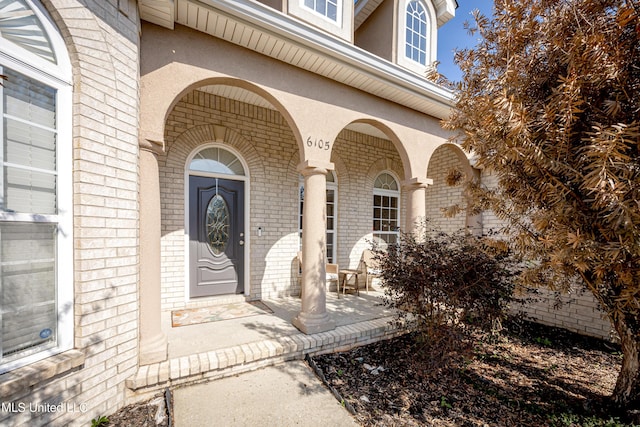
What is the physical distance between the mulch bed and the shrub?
298mm

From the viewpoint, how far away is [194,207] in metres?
4.62

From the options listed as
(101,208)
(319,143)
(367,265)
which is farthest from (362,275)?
(101,208)

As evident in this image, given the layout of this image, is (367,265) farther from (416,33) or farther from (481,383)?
(416,33)

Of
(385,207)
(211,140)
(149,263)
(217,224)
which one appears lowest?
(149,263)

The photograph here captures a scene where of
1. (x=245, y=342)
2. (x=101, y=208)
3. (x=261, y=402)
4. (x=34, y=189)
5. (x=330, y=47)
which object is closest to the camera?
(x=34, y=189)

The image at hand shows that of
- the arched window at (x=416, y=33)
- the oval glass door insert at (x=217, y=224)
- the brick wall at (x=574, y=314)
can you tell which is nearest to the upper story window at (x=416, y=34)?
the arched window at (x=416, y=33)

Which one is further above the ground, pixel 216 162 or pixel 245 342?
pixel 216 162

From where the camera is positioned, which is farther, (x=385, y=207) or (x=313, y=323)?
(x=385, y=207)

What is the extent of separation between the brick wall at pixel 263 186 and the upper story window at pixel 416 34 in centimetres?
193

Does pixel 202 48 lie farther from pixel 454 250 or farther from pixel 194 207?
pixel 454 250

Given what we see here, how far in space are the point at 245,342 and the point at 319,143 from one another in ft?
9.22

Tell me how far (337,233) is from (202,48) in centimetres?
437

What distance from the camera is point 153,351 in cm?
271

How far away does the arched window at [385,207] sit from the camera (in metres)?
6.96
